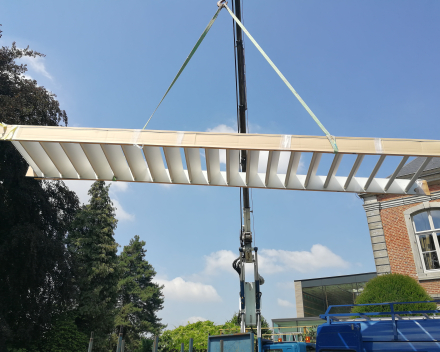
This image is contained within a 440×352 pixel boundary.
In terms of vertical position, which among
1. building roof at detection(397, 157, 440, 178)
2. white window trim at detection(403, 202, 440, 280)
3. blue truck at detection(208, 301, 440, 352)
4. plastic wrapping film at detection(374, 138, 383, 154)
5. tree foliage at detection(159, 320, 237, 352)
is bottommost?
blue truck at detection(208, 301, 440, 352)

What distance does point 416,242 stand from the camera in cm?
1697

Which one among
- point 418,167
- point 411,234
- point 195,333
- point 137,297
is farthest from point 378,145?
point 137,297

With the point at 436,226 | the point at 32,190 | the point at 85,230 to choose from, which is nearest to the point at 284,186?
the point at 436,226

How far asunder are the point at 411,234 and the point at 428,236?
759 mm

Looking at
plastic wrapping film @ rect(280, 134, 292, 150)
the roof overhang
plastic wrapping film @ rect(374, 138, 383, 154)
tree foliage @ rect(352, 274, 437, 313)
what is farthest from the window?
plastic wrapping film @ rect(280, 134, 292, 150)

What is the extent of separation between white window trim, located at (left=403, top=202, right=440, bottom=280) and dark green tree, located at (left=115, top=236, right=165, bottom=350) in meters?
35.3

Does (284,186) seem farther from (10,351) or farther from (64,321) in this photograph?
(64,321)

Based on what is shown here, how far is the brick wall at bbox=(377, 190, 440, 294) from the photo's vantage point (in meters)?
16.8

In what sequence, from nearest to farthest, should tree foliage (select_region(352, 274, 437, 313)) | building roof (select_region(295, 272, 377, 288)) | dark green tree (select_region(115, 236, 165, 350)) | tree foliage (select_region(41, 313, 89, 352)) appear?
tree foliage (select_region(352, 274, 437, 313)) < tree foliage (select_region(41, 313, 89, 352)) < building roof (select_region(295, 272, 377, 288)) < dark green tree (select_region(115, 236, 165, 350))

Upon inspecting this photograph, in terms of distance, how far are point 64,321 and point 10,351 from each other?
5217 millimetres

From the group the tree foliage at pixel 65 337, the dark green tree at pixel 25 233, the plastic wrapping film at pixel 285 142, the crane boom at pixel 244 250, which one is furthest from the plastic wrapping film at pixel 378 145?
the tree foliage at pixel 65 337

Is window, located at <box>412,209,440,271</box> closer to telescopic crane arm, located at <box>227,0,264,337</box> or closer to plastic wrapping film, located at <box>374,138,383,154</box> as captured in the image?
telescopic crane arm, located at <box>227,0,264,337</box>

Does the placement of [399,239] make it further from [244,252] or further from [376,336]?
[376,336]

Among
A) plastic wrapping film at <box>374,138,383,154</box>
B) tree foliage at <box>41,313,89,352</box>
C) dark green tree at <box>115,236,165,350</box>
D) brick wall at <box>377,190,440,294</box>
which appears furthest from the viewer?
dark green tree at <box>115,236,165,350</box>
